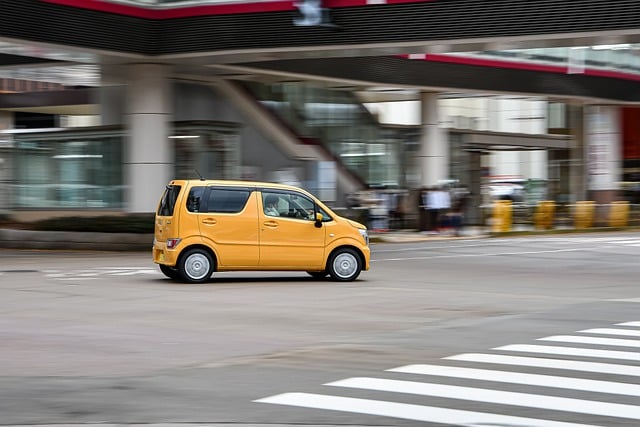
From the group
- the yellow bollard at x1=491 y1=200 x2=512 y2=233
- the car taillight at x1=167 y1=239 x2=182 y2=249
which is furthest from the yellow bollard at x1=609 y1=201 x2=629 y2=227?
the car taillight at x1=167 y1=239 x2=182 y2=249

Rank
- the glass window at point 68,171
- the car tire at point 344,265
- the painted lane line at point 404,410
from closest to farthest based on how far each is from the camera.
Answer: the painted lane line at point 404,410, the car tire at point 344,265, the glass window at point 68,171

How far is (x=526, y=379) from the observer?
8.95 metres

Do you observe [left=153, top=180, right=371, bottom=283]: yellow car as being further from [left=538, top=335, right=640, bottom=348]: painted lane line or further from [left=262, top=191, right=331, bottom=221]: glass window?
[left=538, top=335, right=640, bottom=348]: painted lane line

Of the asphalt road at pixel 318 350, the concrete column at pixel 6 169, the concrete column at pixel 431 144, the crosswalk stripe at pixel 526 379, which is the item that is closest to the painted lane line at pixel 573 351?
the asphalt road at pixel 318 350

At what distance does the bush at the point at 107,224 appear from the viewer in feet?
91.4

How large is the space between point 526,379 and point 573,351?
71.5 inches

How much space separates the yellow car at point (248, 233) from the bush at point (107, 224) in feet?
30.4

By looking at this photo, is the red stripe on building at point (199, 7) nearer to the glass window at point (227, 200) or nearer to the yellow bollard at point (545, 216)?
the glass window at point (227, 200)

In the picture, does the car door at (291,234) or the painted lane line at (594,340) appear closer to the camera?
the painted lane line at (594,340)

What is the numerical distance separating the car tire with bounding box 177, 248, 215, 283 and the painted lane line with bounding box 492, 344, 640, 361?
796 cm

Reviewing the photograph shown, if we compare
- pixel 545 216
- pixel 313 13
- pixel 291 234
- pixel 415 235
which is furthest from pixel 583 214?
pixel 291 234

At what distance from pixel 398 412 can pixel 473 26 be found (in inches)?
656

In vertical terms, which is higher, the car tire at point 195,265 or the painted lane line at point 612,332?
the car tire at point 195,265

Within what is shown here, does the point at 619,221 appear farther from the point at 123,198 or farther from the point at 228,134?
the point at 123,198
